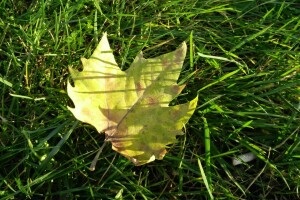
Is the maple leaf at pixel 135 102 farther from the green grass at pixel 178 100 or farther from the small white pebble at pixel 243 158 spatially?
the small white pebble at pixel 243 158

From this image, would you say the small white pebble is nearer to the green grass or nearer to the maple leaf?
the green grass

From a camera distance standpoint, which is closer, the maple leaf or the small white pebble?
the maple leaf

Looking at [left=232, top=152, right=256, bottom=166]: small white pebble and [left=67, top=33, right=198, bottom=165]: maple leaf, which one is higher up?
[left=67, top=33, right=198, bottom=165]: maple leaf

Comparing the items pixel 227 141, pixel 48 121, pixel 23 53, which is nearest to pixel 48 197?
pixel 48 121

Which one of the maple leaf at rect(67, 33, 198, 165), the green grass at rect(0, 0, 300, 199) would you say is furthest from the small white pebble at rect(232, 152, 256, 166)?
the maple leaf at rect(67, 33, 198, 165)

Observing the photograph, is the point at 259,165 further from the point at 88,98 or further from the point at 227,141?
the point at 88,98

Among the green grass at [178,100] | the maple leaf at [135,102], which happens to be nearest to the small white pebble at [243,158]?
the green grass at [178,100]
